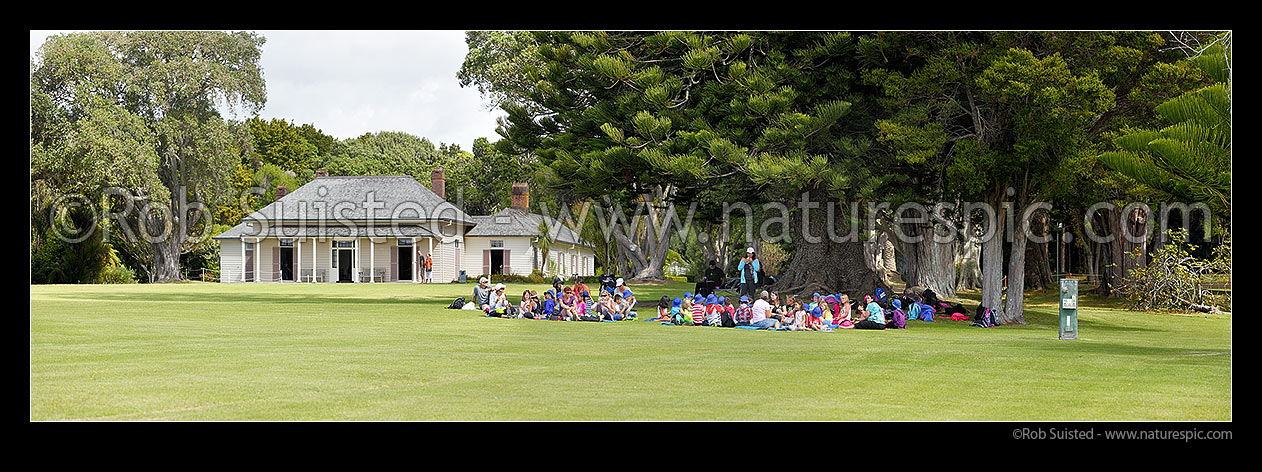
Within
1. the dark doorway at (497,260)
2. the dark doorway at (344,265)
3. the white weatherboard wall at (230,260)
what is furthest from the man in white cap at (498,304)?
the white weatherboard wall at (230,260)

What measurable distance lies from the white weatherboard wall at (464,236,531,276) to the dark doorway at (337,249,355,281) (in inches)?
278

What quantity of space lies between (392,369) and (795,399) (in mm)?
4472

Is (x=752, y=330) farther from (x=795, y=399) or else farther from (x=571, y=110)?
(x=571, y=110)

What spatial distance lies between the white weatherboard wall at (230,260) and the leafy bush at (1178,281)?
43.6 metres

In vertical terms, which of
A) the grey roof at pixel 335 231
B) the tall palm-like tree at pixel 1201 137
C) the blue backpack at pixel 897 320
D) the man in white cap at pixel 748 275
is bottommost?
the blue backpack at pixel 897 320

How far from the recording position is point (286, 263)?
Result: 55500 millimetres

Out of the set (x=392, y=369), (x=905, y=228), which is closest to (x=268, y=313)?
(x=392, y=369)

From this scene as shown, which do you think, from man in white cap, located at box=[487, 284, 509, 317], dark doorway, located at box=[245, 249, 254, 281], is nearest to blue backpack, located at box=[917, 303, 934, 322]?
man in white cap, located at box=[487, 284, 509, 317]

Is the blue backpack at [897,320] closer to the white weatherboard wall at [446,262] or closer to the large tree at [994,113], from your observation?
the large tree at [994,113]

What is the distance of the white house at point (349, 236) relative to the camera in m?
54.0

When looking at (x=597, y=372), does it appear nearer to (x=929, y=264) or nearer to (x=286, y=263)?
(x=929, y=264)

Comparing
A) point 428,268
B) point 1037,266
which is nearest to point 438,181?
point 428,268

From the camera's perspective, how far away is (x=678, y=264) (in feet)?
266

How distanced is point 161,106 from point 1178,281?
45.4 meters
